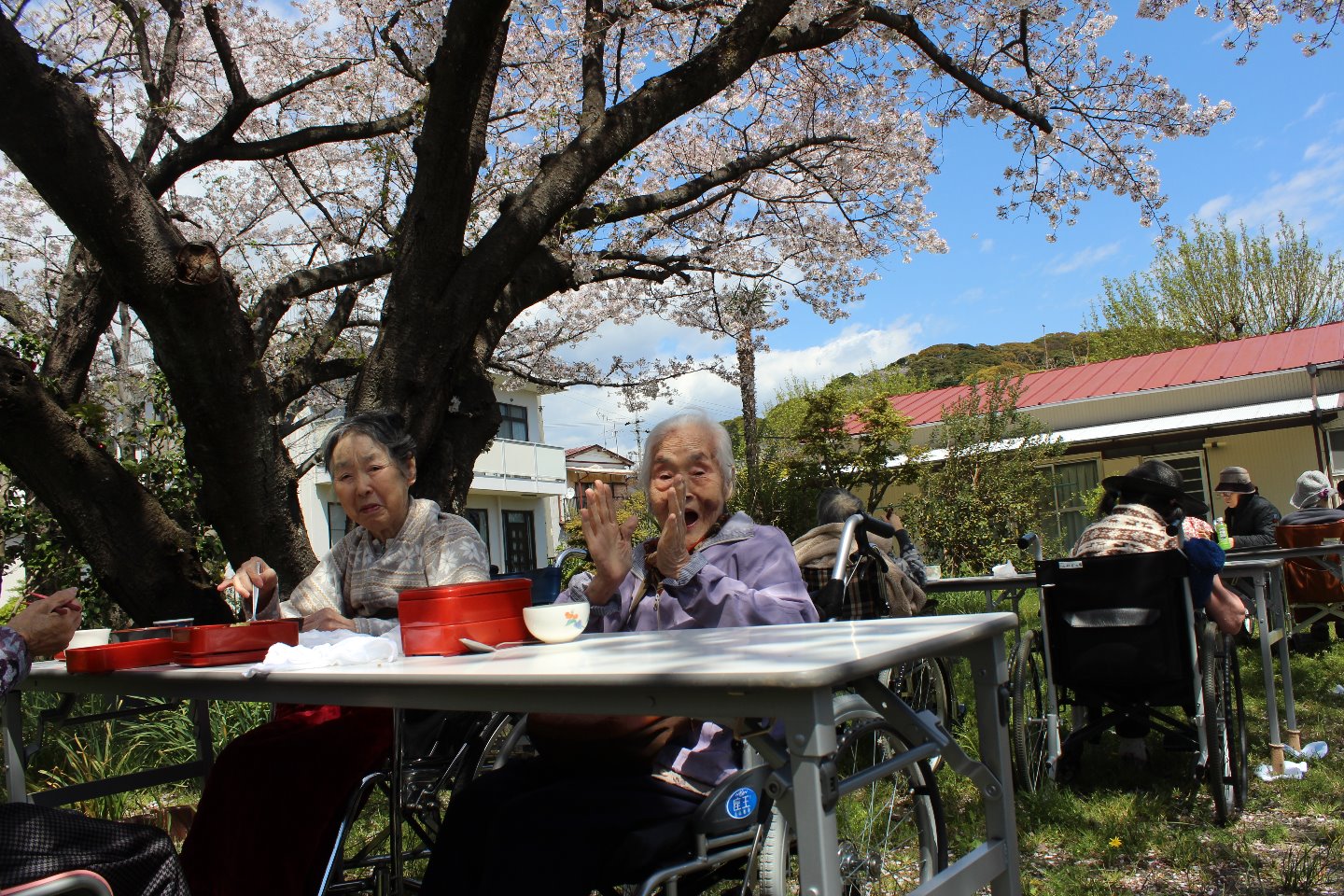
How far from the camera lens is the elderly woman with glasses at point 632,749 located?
169 cm

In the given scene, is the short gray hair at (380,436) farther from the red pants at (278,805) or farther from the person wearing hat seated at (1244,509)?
the person wearing hat seated at (1244,509)

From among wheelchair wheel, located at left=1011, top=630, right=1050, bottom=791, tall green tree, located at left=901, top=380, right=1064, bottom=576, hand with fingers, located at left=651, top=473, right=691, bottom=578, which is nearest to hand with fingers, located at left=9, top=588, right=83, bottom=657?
hand with fingers, located at left=651, top=473, right=691, bottom=578

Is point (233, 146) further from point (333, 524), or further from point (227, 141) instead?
point (333, 524)

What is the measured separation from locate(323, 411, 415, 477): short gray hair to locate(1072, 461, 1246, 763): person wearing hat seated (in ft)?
9.18

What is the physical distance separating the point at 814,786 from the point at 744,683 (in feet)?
0.50

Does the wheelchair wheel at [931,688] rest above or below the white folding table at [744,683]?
below

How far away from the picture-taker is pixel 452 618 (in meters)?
1.90

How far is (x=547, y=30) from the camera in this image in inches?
361

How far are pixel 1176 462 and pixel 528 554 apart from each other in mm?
19204

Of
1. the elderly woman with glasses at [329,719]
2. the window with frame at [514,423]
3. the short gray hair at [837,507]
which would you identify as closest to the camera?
the elderly woman with glasses at [329,719]

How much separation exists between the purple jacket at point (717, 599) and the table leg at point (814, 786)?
75cm

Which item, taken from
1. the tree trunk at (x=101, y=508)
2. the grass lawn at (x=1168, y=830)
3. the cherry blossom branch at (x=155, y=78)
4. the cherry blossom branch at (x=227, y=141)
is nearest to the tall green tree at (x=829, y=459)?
the cherry blossom branch at (x=227, y=141)

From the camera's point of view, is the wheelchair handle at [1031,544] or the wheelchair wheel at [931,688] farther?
the wheelchair wheel at [931,688]

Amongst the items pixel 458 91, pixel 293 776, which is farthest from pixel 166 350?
pixel 293 776
